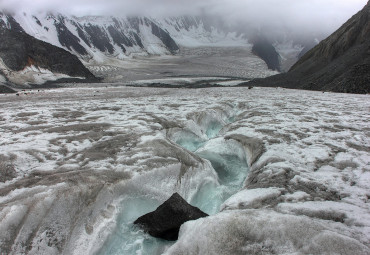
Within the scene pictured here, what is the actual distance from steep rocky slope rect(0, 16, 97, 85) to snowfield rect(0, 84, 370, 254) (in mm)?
38119

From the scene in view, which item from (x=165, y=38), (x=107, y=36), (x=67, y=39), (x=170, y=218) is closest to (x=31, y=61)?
(x=67, y=39)

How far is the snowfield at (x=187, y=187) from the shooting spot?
2834 millimetres

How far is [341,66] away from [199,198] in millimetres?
27772

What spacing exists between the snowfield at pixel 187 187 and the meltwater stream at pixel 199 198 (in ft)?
0.06

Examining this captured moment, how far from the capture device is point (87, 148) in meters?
5.64

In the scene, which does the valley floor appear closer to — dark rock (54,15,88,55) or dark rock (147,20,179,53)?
dark rock (54,15,88,55)

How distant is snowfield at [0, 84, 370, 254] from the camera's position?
2.83 metres

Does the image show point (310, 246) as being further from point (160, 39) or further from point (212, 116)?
point (160, 39)

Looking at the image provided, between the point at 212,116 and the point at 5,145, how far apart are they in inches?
265

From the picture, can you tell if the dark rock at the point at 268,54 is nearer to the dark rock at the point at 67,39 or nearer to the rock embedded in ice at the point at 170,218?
the dark rock at the point at 67,39

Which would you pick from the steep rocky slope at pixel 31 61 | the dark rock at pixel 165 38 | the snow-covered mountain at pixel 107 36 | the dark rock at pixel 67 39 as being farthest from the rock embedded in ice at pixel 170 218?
the dark rock at pixel 165 38

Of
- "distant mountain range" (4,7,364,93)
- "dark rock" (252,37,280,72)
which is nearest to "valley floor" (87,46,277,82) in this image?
"distant mountain range" (4,7,364,93)

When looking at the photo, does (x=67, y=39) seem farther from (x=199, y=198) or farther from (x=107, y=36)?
(x=199, y=198)

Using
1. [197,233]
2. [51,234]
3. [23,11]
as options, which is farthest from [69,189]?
[23,11]
